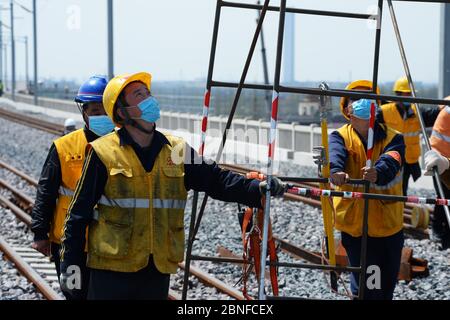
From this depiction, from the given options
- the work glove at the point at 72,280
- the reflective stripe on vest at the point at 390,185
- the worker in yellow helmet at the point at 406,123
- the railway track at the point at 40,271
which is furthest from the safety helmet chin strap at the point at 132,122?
the worker in yellow helmet at the point at 406,123

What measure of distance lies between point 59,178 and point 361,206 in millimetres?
Result: 2037

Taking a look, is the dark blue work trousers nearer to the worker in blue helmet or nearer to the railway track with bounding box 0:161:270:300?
the worker in blue helmet

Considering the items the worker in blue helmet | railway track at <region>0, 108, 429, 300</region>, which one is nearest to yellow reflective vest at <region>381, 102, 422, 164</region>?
railway track at <region>0, 108, 429, 300</region>

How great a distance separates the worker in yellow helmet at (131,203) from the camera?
481 cm

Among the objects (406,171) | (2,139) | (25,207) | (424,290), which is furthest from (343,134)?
(2,139)

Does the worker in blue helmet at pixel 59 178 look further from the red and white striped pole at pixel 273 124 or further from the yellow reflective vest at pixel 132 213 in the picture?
the red and white striped pole at pixel 273 124

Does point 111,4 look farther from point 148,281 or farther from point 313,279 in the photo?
point 148,281

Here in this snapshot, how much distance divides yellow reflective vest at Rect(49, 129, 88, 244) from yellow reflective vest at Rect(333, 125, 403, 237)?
178 cm

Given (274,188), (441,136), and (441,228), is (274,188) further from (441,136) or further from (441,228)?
(441,228)

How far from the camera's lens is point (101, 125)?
20.4 feet

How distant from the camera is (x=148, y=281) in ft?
16.1

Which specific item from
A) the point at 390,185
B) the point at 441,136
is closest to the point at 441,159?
the point at 390,185

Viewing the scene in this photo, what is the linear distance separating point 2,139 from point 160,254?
1086 inches

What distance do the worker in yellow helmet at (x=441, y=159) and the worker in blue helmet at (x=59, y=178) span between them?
2038mm
